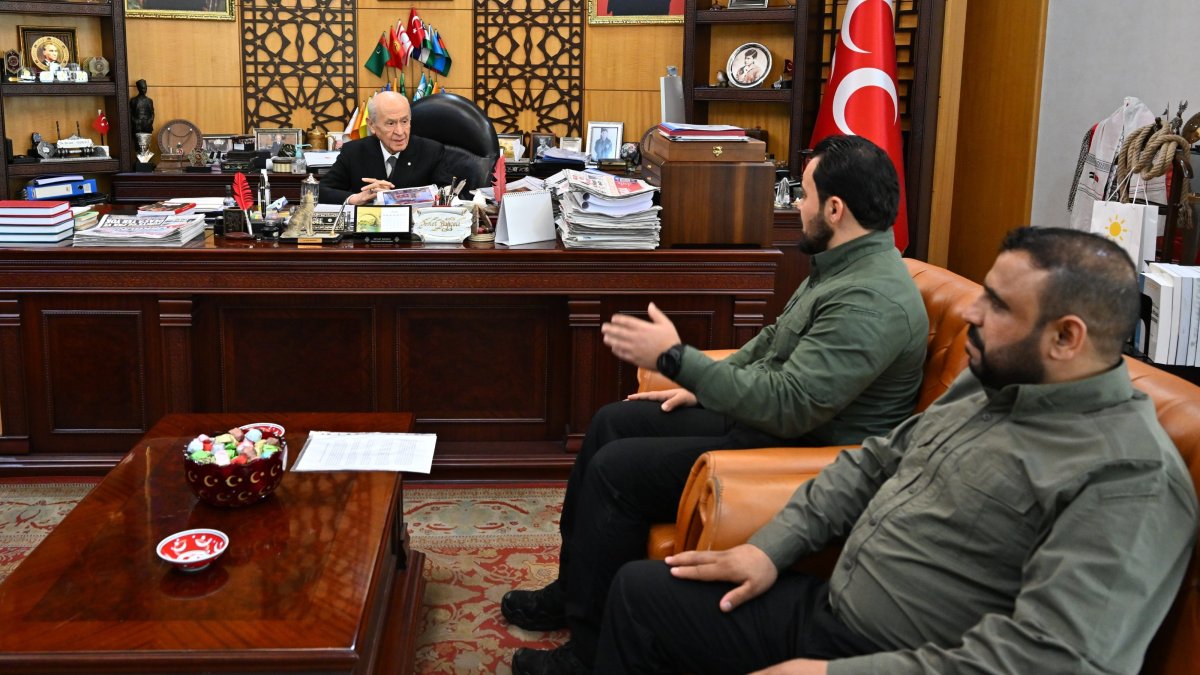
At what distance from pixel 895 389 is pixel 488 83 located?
13.6 feet

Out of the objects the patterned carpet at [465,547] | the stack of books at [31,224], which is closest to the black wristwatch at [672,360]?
the patterned carpet at [465,547]

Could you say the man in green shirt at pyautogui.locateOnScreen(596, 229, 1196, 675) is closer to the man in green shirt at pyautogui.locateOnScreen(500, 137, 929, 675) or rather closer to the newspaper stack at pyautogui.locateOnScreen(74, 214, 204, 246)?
the man in green shirt at pyautogui.locateOnScreen(500, 137, 929, 675)

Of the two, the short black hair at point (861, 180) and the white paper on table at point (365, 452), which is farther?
the white paper on table at point (365, 452)

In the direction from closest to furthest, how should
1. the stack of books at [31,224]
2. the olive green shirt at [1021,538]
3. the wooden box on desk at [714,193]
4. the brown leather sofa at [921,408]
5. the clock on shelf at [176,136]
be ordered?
the olive green shirt at [1021,538]
the brown leather sofa at [921,408]
the stack of books at [31,224]
the wooden box on desk at [714,193]
the clock on shelf at [176,136]

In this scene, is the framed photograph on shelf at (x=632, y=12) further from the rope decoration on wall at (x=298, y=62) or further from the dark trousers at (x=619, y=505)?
the dark trousers at (x=619, y=505)

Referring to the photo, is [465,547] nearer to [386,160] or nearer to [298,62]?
[386,160]

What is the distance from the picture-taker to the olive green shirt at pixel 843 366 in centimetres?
215

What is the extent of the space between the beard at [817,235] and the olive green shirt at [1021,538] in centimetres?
60

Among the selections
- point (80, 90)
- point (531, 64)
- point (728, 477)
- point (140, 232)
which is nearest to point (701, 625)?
point (728, 477)

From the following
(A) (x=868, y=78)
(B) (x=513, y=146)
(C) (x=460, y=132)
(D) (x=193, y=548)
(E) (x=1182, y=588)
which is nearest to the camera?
(E) (x=1182, y=588)

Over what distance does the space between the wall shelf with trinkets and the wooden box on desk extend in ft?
10.9

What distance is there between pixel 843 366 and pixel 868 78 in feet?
11.0

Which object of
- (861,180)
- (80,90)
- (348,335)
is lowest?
(348,335)

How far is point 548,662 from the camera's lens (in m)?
2.34
